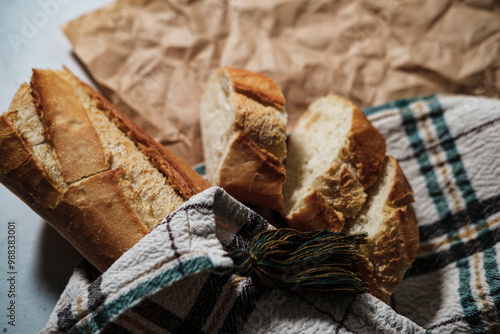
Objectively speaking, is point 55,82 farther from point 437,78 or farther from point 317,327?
point 437,78

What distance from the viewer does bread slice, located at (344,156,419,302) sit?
1267 millimetres

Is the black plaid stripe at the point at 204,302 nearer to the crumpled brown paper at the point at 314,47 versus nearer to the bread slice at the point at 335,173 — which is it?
the bread slice at the point at 335,173

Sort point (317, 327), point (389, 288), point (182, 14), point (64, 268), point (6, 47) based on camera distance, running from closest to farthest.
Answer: point (317, 327)
point (389, 288)
point (64, 268)
point (6, 47)
point (182, 14)

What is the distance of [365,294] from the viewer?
1.20m

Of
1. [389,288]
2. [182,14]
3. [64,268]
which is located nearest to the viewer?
[389,288]

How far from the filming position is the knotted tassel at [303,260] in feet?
3.58

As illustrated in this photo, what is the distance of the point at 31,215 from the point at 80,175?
0.47 meters

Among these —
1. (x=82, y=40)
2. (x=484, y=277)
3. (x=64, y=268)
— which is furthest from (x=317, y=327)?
(x=82, y=40)

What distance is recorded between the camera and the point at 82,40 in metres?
1.63

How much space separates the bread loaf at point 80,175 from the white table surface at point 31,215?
250mm

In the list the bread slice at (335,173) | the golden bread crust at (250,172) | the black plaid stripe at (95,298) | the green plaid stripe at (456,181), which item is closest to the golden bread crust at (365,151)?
the bread slice at (335,173)

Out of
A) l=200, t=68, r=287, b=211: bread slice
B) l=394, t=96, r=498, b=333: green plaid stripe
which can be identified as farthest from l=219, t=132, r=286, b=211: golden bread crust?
l=394, t=96, r=498, b=333: green plaid stripe

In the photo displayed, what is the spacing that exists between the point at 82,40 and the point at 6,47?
11.8 inches

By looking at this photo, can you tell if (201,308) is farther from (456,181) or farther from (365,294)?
(456,181)
